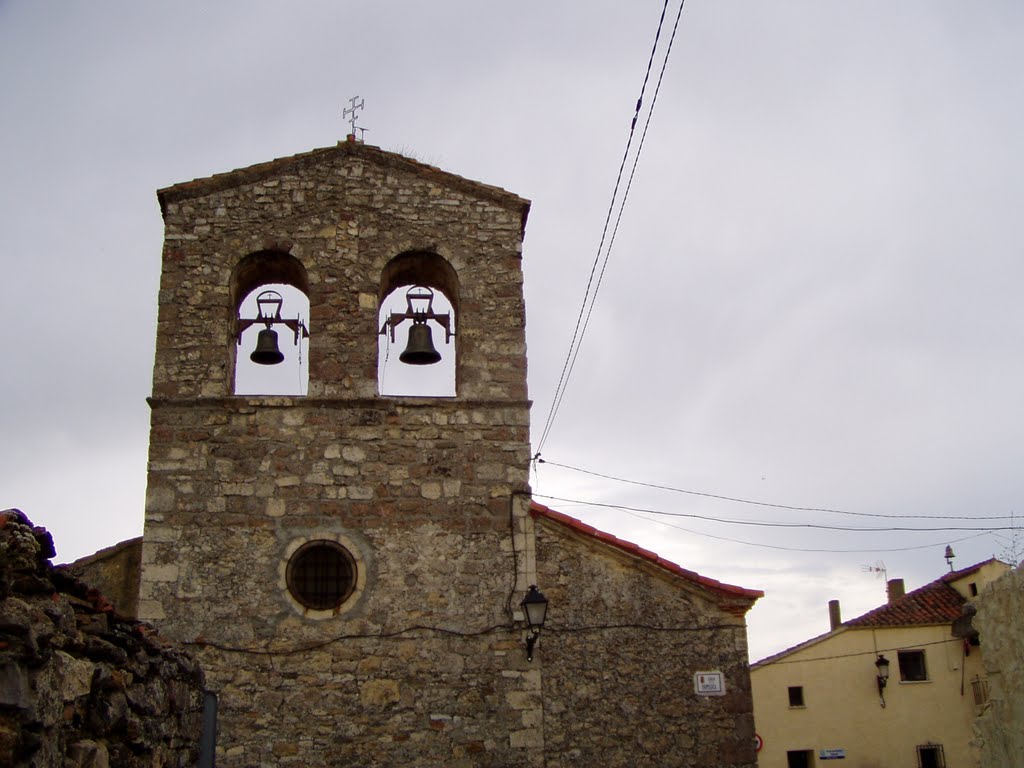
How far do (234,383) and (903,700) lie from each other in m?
23.1

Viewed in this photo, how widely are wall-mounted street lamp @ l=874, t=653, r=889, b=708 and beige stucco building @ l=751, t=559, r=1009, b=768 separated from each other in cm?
4

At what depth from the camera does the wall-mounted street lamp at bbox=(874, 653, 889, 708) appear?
26.4 meters

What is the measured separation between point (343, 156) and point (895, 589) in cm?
2797

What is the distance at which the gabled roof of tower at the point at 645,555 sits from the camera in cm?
939

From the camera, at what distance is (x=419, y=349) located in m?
10.1

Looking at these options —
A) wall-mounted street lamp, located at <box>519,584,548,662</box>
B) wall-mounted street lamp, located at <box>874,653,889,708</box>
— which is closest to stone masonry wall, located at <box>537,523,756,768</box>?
wall-mounted street lamp, located at <box>519,584,548,662</box>

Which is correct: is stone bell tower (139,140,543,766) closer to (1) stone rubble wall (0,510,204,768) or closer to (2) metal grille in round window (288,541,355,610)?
(2) metal grille in round window (288,541,355,610)

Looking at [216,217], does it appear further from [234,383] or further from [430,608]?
[430,608]

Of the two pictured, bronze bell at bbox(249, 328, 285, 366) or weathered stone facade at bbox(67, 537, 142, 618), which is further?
bronze bell at bbox(249, 328, 285, 366)

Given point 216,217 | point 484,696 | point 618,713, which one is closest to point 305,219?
point 216,217

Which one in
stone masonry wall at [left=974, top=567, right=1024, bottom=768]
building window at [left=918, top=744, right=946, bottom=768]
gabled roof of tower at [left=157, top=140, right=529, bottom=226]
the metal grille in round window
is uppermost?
gabled roof of tower at [left=157, top=140, right=529, bottom=226]

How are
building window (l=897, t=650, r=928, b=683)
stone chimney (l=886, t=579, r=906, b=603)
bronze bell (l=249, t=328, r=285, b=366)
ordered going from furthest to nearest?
stone chimney (l=886, t=579, r=906, b=603) → building window (l=897, t=650, r=928, b=683) → bronze bell (l=249, t=328, r=285, b=366)

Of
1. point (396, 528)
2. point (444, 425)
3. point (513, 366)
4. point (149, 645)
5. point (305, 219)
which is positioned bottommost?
point (149, 645)

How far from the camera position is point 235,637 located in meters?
8.98
